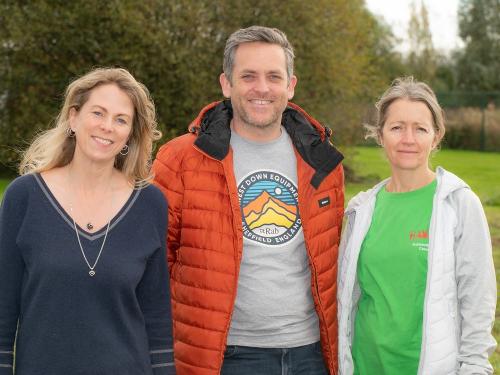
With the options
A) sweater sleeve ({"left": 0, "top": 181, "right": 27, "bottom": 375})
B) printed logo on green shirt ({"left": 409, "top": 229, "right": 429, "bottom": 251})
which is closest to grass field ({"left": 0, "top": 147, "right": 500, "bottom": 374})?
printed logo on green shirt ({"left": 409, "top": 229, "right": 429, "bottom": 251})

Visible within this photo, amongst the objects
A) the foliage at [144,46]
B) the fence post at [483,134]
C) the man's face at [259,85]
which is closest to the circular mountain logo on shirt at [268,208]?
the man's face at [259,85]

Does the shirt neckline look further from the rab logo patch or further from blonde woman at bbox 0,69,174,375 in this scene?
the rab logo patch

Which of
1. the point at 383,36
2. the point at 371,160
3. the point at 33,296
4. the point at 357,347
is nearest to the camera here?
the point at 33,296

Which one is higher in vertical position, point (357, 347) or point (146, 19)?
point (146, 19)

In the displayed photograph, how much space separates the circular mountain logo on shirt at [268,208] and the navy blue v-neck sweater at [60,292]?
2.39 ft

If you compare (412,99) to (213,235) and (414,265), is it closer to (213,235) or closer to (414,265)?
(414,265)

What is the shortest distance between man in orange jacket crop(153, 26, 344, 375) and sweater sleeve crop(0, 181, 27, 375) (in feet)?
2.95

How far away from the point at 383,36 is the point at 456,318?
144 ft

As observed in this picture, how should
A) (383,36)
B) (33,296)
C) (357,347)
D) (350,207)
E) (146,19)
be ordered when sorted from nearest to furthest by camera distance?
(33,296), (357,347), (350,207), (146,19), (383,36)

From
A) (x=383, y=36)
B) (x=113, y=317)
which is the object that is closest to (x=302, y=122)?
(x=113, y=317)

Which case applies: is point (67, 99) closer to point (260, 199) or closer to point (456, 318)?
point (260, 199)

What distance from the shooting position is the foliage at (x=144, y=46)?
16703 millimetres

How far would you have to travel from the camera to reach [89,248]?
2824 millimetres

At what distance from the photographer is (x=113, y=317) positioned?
2.84m
